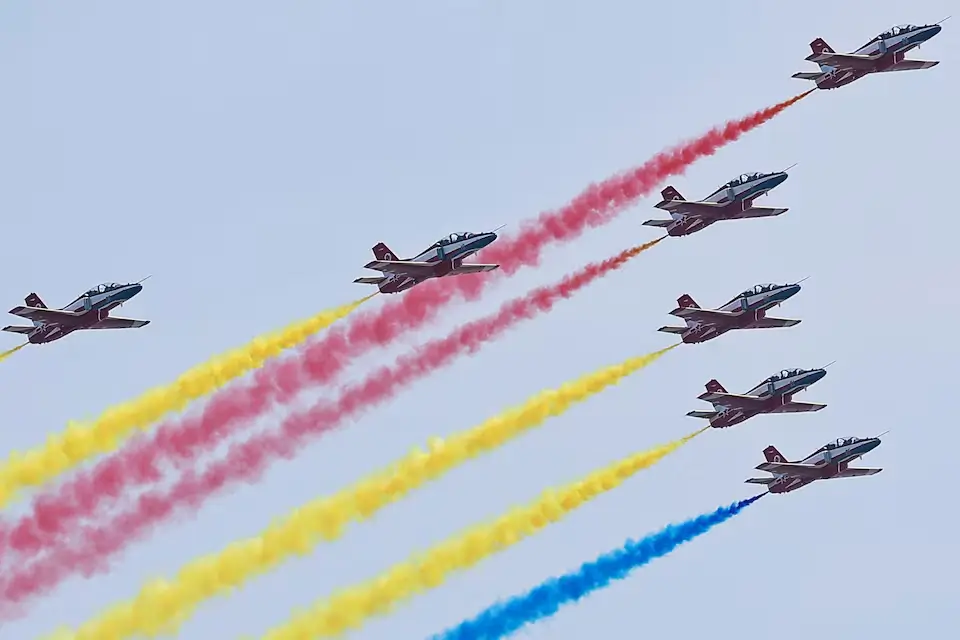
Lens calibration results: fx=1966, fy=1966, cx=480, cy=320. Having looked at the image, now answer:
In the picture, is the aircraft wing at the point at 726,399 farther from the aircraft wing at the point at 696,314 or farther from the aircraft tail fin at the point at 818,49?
the aircraft tail fin at the point at 818,49

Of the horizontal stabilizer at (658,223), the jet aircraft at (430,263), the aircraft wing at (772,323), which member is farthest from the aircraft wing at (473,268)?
the aircraft wing at (772,323)

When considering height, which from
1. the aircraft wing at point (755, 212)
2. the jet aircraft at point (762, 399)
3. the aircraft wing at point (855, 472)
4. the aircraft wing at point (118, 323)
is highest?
the aircraft wing at point (118, 323)

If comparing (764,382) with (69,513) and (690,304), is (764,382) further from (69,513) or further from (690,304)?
(69,513)

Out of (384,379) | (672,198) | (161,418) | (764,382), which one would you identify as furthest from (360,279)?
(764,382)

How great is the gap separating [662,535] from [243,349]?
20565 mm

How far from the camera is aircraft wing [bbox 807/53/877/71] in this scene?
90.2 metres

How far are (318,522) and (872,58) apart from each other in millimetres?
33419

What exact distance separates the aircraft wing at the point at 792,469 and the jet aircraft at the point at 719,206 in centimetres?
1235

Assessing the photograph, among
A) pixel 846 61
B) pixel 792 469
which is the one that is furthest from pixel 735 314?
pixel 846 61

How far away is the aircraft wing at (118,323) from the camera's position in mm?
86438

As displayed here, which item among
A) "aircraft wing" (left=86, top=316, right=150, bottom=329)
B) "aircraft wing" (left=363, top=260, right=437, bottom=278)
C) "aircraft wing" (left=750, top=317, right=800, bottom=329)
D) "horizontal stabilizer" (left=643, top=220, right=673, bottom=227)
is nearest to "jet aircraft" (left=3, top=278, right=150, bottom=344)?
"aircraft wing" (left=86, top=316, right=150, bottom=329)

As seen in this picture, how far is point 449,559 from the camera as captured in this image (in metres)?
83.7

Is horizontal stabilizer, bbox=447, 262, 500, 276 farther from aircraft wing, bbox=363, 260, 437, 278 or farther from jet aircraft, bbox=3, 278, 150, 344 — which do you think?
jet aircraft, bbox=3, 278, 150, 344

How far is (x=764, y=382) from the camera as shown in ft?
309
